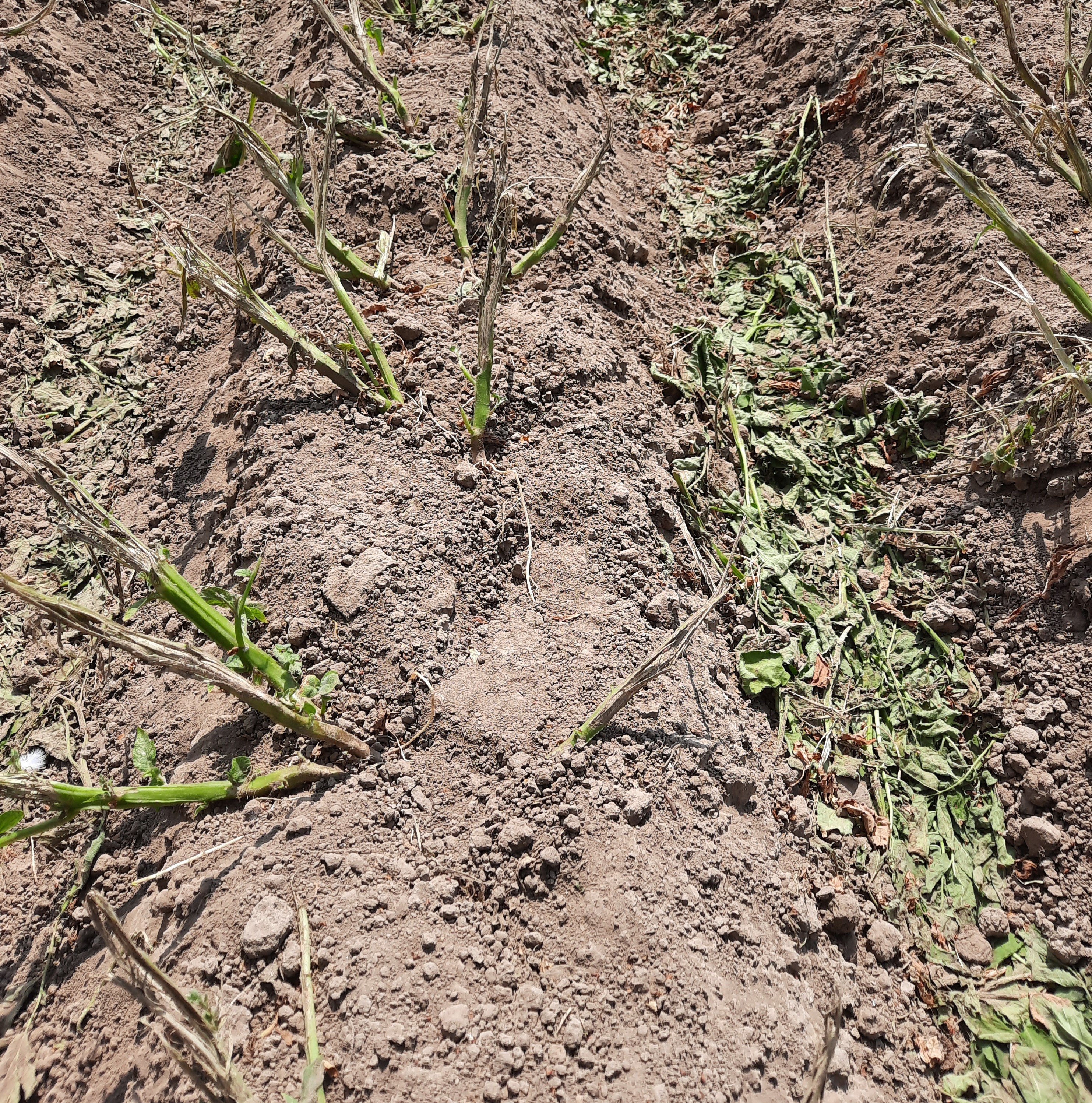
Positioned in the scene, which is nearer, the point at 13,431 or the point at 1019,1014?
the point at 1019,1014

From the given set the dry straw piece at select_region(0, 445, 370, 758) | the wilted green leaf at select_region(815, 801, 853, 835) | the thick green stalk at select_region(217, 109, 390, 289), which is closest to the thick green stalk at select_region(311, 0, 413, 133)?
the thick green stalk at select_region(217, 109, 390, 289)

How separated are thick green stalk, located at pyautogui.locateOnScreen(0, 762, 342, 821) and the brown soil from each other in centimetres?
5

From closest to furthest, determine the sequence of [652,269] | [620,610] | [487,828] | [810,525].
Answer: [487,828] < [620,610] < [810,525] < [652,269]

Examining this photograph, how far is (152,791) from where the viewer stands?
153cm

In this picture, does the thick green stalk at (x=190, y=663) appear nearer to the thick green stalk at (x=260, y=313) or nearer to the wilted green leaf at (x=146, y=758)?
the wilted green leaf at (x=146, y=758)

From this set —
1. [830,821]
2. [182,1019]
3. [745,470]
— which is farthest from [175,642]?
[745,470]

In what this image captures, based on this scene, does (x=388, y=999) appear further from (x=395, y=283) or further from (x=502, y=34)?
(x=502, y=34)

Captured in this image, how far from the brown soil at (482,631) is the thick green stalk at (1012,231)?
0.41 metres

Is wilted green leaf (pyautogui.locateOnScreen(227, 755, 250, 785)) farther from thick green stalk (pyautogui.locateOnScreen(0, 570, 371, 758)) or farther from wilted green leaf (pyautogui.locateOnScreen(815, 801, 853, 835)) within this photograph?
wilted green leaf (pyautogui.locateOnScreen(815, 801, 853, 835))

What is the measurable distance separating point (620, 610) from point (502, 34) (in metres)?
2.61

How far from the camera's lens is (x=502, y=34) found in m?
3.20

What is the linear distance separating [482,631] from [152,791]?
0.79 m

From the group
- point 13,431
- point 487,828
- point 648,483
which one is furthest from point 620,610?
point 13,431

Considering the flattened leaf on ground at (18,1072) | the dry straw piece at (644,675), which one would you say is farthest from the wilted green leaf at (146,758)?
the dry straw piece at (644,675)
